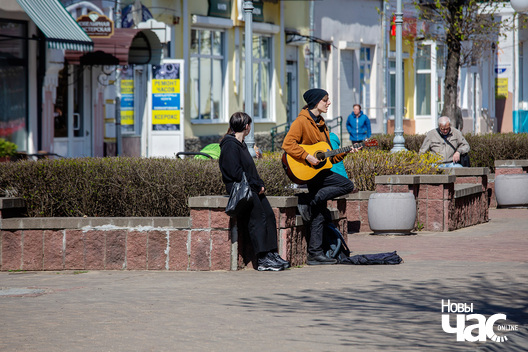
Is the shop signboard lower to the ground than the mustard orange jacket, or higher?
higher

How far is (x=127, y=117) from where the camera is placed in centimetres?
2602

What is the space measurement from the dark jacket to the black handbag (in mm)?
122

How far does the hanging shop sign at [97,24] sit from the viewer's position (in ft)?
74.3

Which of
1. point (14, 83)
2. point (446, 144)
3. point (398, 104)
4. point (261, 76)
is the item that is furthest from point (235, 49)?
point (446, 144)

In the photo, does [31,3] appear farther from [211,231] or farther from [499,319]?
[499,319]

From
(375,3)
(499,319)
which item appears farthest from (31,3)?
(375,3)

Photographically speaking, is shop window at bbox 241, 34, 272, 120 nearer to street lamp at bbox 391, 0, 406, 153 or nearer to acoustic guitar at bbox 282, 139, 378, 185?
street lamp at bbox 391, 0, 406, 153

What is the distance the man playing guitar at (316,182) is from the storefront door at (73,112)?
40.8ft

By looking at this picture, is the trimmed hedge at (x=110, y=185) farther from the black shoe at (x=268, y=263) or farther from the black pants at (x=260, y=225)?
the black shoe at (x=268, y=263)

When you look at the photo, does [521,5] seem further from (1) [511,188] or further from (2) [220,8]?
(2) [220,8]

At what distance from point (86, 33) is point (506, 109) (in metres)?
34.0

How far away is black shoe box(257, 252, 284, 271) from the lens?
10732 mm

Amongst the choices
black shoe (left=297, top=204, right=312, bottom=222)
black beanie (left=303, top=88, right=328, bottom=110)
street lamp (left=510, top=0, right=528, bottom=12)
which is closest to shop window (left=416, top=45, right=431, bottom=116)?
street lamp (left=510, top=0, right=528, bottom=12)

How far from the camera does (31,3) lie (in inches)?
813
